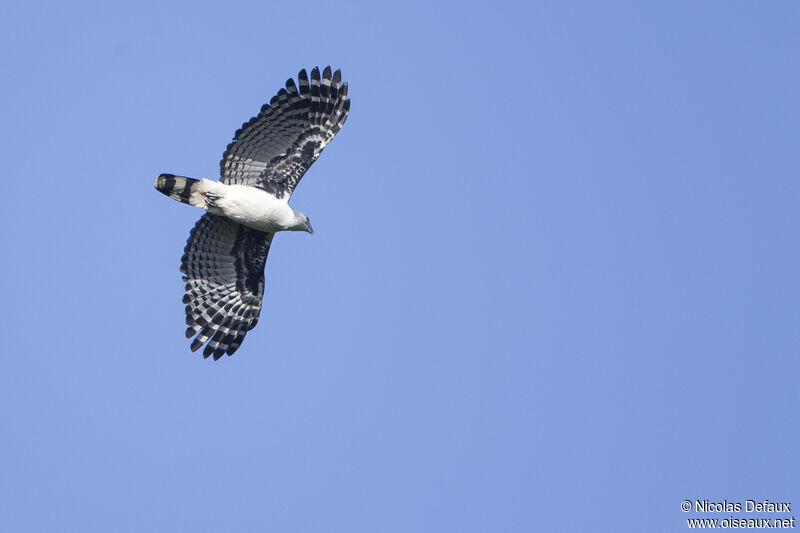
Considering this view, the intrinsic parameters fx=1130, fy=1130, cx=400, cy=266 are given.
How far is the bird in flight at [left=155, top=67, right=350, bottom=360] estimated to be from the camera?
54.6 feet

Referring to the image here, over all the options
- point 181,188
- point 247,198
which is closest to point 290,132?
point 247,198

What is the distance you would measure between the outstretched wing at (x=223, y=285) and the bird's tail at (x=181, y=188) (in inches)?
37.5

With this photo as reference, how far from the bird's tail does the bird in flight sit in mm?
14

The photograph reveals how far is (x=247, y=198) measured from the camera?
16.7 meters

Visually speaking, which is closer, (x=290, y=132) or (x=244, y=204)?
(x=244, y=204)

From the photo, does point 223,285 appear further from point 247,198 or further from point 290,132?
point 290,132

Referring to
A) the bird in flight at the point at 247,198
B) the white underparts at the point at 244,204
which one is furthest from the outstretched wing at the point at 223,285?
the white underparts at the point at 244,204

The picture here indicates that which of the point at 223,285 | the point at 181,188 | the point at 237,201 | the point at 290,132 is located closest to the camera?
the point at 181,188

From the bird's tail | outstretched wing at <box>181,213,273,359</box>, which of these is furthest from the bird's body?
outstretched wing at <box>181,213,273,359</box>

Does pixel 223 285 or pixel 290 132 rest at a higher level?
pixel 290 132

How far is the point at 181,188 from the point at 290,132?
181cm

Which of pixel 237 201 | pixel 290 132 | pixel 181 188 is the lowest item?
pixel 181 188

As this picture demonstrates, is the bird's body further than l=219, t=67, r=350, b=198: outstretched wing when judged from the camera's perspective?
No

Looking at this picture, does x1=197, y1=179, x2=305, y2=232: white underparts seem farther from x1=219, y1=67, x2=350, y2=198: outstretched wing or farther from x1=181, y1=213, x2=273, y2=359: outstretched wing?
x1=181, y1=213, x2=273, y2=359: outstretched wing
